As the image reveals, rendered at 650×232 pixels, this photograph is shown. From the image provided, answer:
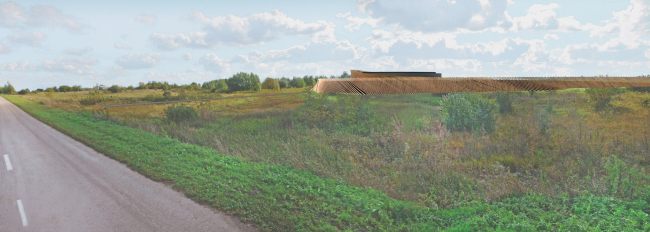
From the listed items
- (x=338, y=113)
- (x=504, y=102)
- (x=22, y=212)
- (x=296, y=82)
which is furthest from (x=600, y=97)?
(x=22, y=212)

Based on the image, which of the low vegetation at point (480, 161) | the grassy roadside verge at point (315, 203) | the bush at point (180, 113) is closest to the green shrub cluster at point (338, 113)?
the low vegetation at point (480, 161)

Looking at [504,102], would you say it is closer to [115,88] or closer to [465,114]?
[465,114]

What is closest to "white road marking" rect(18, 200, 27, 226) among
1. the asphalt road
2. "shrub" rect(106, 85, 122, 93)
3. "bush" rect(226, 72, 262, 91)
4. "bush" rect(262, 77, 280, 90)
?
the asphalt road

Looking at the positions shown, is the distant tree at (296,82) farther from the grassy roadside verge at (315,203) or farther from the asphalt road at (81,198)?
the asphalt road at (81,198)

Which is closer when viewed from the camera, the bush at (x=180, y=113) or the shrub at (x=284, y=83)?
the bush at (x=180, y=113)

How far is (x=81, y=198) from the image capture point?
4410 mm

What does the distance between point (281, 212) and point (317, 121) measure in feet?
3.47

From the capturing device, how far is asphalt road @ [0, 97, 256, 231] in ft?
12.7

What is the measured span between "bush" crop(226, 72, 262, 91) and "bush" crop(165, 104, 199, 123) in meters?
1.10

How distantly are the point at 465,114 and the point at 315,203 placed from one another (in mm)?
1775

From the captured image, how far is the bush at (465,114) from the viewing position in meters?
2.71

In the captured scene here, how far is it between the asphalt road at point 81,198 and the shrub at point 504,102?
268 centimetres

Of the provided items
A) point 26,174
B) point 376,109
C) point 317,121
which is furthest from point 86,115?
point 376,109

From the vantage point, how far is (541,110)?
2.80 m
